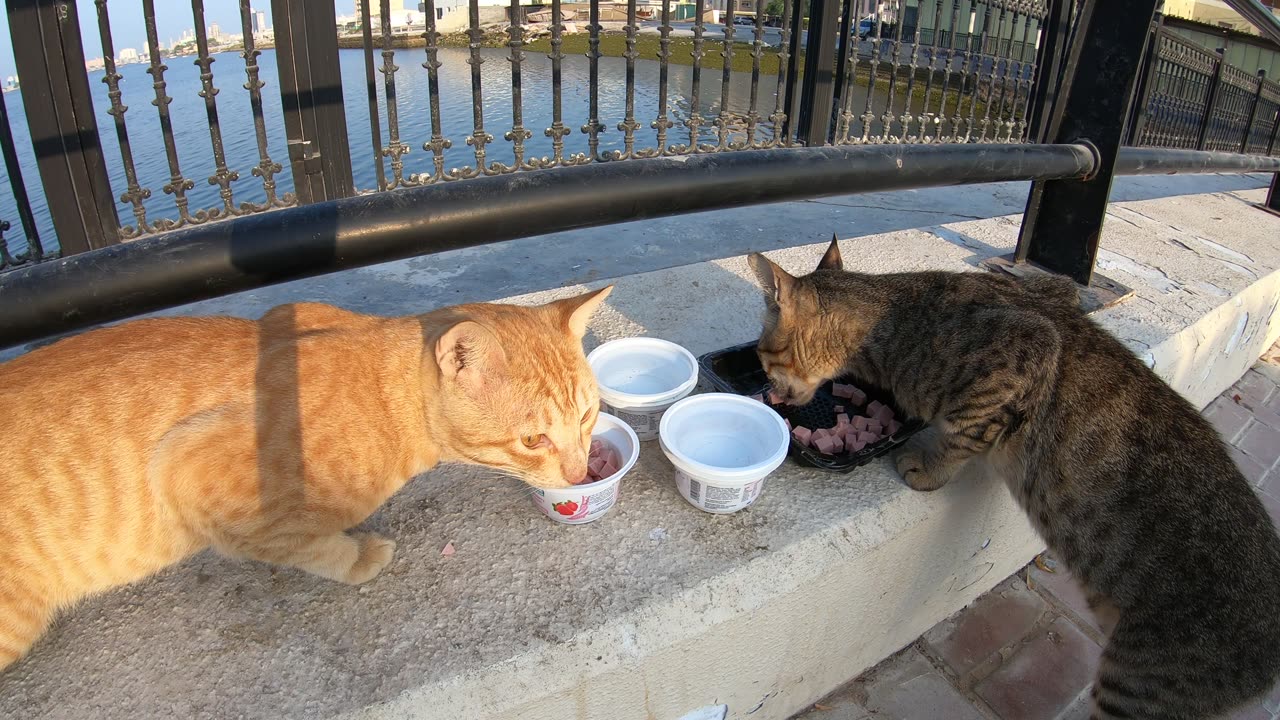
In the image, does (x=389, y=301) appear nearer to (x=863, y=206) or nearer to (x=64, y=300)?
(x=64, y=300)

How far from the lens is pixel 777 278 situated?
108 inches

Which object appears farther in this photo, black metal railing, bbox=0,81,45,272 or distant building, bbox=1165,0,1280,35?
distant building, bbox=1165,0,1280,35

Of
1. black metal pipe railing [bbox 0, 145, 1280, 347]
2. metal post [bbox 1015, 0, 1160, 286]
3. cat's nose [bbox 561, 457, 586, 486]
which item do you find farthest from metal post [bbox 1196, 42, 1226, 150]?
cat's nose [bbox 561, 457, 586, 486]

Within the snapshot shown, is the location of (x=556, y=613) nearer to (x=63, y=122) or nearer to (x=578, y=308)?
(x=578, y=308)

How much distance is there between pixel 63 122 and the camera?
2.72 metres

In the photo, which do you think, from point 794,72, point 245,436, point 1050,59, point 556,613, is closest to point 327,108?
point 245,436

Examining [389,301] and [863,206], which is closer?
[389,301]

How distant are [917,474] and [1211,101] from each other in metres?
7.58

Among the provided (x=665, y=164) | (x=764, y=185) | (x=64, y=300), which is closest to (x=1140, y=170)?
(x=764, y=185)

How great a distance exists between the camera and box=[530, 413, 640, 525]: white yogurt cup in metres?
2.07

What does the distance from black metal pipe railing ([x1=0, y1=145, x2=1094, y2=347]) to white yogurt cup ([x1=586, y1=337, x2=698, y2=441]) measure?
1.61ft

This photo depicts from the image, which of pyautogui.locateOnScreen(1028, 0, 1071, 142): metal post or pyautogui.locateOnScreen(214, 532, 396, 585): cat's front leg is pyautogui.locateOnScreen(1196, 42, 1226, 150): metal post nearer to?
pyautogui.locateOnScreen(1028, 0, 1071, 142): metal post

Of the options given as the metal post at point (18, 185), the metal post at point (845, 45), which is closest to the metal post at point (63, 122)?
the metal post at point (18, 185)

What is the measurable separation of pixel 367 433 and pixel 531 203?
987 mm
